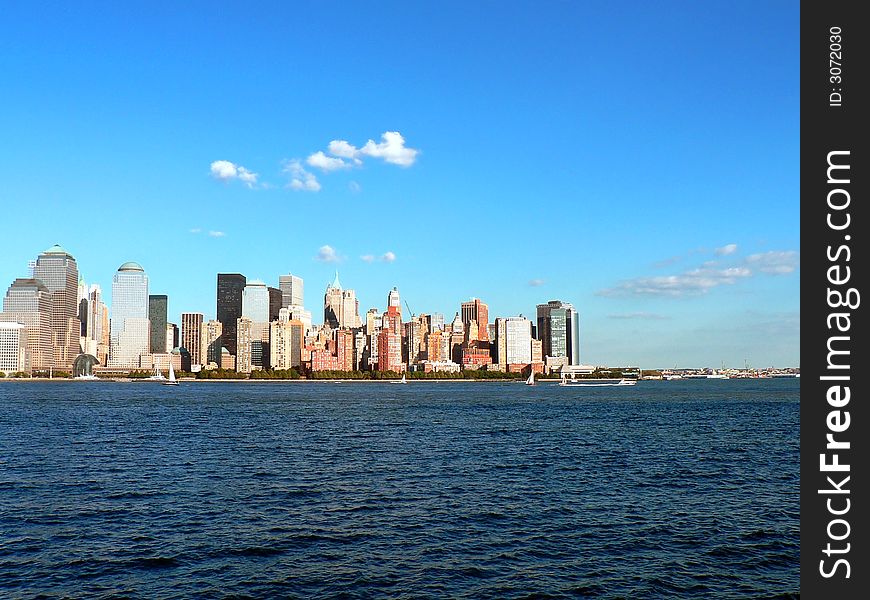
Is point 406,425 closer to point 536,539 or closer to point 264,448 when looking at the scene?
point 264,448

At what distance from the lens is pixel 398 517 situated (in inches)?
1626

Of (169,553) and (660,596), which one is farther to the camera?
(169,553)

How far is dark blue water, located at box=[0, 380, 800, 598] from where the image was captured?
3006cm

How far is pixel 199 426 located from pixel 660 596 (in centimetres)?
8326

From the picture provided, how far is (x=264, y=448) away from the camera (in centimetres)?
7356

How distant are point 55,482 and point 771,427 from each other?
8877 cm

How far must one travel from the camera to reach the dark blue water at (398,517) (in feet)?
98.6
